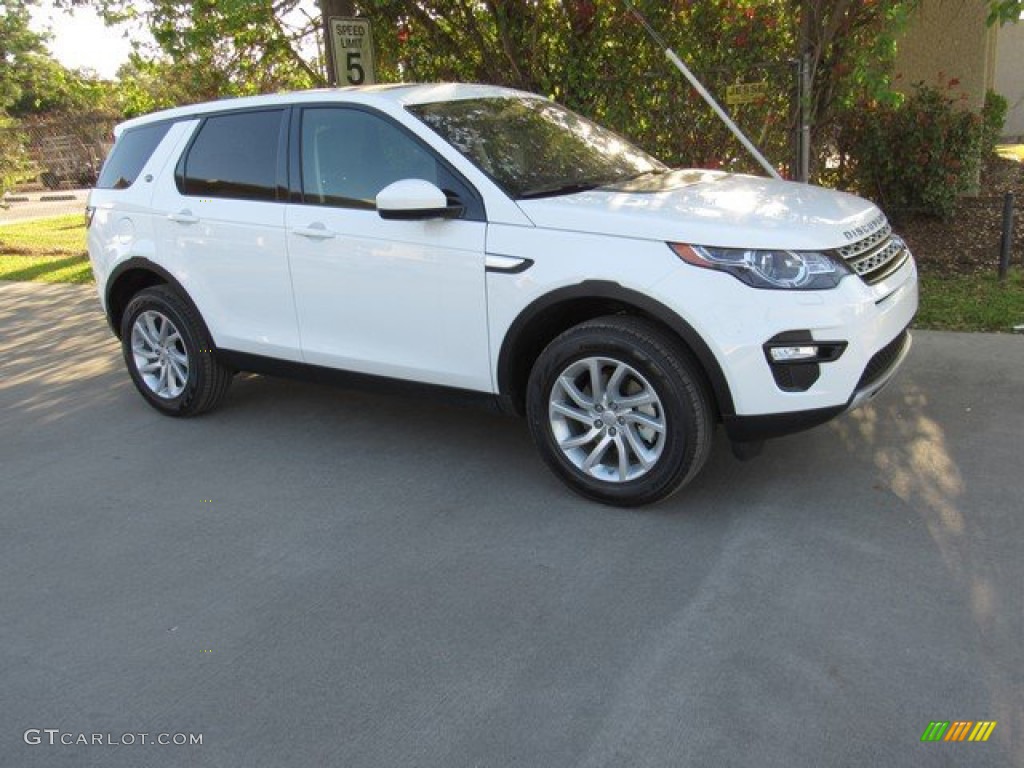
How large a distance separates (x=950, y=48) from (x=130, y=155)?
901 centimetres

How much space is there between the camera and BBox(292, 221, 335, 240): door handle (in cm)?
474

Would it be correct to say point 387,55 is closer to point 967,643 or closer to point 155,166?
point 155,166

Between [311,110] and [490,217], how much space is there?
1.37 meters

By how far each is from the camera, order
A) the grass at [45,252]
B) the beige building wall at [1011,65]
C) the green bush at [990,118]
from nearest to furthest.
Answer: the green bush at [990,118] < the grass at [45,252] < the beige building wall at [1011,65]

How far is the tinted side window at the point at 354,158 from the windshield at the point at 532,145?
0.57 ft

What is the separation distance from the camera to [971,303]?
22.9 feet

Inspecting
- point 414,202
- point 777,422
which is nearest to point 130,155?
point 414,202

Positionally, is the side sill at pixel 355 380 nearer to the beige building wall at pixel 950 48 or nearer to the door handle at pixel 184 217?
the door handle at pixel 184 217

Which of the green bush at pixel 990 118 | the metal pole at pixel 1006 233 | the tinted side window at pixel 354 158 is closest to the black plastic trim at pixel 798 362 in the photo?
the tinted side window at pixel 354 158

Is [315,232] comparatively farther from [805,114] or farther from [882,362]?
[805,114]

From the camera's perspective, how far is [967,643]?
3.08m

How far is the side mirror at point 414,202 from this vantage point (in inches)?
165

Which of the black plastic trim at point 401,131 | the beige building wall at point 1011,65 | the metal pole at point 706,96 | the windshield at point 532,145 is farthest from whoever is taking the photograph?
the beige building wall at point 1011,65

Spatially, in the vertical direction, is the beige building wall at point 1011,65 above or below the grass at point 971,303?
above
